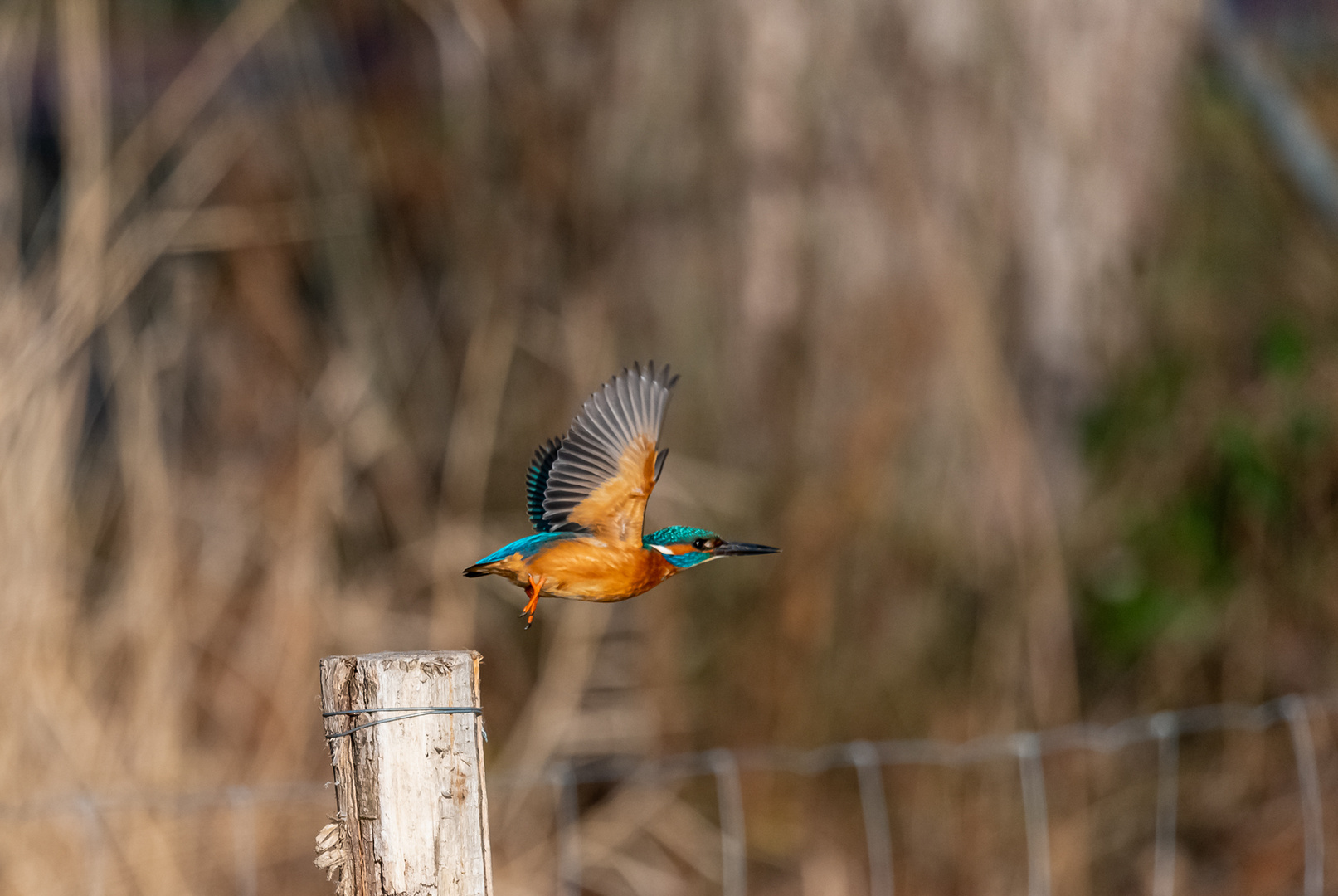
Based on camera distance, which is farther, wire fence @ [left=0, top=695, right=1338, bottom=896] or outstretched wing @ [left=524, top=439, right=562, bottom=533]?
wire fence @ [left=0, top=695, right=1338, bottom=896]

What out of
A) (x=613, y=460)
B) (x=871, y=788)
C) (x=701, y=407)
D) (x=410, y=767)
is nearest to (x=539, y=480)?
(x=613, y=460)

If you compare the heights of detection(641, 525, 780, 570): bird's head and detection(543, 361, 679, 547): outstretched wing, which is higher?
detection(543, 361, 679, 547): outstretched wing

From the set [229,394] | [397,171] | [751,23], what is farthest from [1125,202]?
[229,394]

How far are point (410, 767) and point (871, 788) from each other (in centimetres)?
199

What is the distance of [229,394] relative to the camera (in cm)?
409

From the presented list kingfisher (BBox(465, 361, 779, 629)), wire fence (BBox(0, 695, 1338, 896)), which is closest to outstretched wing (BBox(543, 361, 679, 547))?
kingfisher (BBox(465, 361, 779, 629))

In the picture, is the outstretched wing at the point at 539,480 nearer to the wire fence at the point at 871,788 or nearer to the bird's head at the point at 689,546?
the bird's head at the point at 689,546

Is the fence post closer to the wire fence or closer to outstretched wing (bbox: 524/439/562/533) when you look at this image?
outstretched wing (bbox: 524/439/562/533)

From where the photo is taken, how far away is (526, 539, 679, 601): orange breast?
848 millimetres

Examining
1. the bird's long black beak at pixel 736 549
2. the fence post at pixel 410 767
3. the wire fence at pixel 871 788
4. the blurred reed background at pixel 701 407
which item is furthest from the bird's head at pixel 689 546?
the blurred reed background at pixel 701 407

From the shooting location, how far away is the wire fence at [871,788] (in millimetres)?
2365

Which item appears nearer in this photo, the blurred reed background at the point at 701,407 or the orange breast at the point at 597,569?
the orange breast at the point at 597,569

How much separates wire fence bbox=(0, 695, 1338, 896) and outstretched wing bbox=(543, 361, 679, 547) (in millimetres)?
1442

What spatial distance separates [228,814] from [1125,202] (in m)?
3.09
